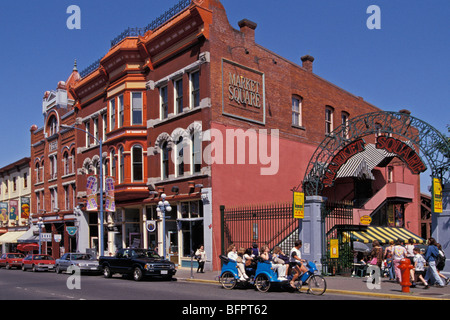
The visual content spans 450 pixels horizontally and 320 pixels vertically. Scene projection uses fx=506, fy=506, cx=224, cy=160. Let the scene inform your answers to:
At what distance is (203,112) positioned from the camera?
89.7 feet

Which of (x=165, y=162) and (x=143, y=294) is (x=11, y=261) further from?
(x=143, y=294)

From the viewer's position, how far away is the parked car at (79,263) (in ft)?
88.1

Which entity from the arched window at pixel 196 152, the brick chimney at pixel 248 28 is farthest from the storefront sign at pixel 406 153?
the brick chimney at pixel 248 28

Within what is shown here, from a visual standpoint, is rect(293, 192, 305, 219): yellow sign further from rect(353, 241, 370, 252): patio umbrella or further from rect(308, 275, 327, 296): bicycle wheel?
rect(308, 275, 327, 296): bicycle wheel

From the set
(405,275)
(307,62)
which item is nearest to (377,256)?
(405,275)

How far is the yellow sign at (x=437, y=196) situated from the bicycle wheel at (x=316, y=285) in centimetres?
562

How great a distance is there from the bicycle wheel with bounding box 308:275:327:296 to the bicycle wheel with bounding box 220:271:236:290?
2944 millimetres

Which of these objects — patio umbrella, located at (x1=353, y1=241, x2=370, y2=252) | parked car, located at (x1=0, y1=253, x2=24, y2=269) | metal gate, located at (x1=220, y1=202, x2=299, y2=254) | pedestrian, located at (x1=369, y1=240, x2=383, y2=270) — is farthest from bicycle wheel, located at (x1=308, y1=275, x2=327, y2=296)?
parked car, located at (x1=0, y1=253, x2=24, y2=269)

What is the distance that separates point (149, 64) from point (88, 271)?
1294cm

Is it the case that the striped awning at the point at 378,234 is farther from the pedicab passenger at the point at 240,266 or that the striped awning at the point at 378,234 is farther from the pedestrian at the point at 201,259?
the pedicab passenger at the point at 240,266

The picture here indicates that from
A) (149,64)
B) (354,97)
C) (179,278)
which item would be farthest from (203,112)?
(354,97)

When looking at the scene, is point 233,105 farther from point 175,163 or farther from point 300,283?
point 300,283

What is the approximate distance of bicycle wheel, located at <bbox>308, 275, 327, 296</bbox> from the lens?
16.0m

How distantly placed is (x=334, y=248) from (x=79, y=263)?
1372 cm
